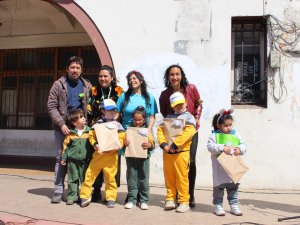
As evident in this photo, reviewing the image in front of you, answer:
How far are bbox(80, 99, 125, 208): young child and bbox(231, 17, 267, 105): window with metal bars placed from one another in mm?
2687

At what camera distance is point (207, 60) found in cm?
559

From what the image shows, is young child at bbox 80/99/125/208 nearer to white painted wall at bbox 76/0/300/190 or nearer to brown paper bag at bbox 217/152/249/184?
brown paper bag at bbox 217/152/249/184

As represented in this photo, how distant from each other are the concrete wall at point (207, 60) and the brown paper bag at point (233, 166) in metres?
2.00

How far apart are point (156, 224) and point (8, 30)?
289 inches

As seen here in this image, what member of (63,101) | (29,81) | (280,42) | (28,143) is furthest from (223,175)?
(29,81)

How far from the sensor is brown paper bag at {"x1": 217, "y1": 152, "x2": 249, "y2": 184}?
352 cm

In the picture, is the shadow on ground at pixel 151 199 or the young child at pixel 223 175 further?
the shadow on ground at pixel 151 199

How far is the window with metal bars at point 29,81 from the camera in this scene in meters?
8.30

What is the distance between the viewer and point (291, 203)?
440 centimetres

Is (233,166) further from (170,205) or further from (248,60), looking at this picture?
(248,60)

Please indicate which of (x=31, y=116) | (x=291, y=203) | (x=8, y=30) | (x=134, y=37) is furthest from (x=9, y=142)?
(x=291, y=203)

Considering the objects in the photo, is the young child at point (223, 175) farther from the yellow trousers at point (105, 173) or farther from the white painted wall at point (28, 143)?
Answer: the white painted wall at point (28, 143)

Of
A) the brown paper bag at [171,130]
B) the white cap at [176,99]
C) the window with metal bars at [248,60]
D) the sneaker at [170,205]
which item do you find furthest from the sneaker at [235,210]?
the window with metal bars at [248,60]

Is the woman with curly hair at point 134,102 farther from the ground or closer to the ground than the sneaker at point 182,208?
farther from the ground
